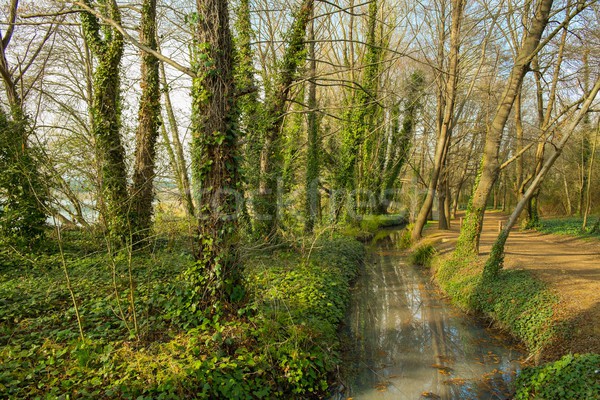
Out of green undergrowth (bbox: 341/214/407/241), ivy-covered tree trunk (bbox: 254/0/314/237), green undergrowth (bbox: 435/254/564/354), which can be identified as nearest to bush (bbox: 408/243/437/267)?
green undergrowth (bbox: 435/254/564/354)

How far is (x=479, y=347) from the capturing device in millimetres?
6641

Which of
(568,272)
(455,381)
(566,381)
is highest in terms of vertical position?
(568,272)

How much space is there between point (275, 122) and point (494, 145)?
5.97 m

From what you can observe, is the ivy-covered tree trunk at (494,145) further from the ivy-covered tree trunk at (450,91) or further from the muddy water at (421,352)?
the ivy-covered tree trunk at (450,91)

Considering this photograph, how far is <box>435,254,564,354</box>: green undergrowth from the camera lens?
6.24 metres

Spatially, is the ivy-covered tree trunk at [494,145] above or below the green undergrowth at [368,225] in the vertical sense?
above

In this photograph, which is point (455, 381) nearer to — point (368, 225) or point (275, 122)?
point (275, 122)

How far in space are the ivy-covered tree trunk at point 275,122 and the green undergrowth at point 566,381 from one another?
6189mm

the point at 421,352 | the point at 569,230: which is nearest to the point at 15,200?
the point at 421,352

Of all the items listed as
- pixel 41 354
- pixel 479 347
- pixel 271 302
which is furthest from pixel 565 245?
pixel 41 354

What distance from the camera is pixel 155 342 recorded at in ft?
15.2

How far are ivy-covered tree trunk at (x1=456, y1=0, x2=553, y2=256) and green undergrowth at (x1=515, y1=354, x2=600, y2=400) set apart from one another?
5.90m

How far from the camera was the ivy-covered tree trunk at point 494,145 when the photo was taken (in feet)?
28.5

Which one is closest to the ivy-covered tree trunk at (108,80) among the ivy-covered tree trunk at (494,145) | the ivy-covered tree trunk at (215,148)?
the ivy-covered tree trunk at (215,148)
